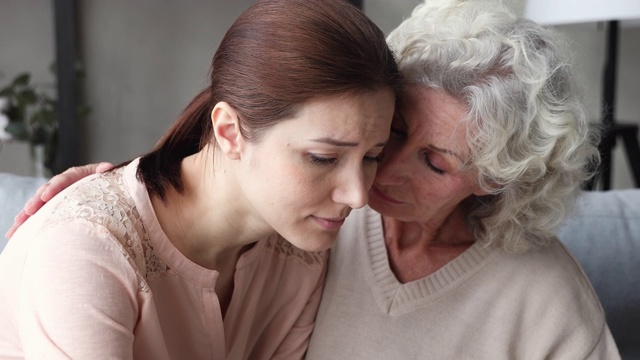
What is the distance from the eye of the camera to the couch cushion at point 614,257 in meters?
1.91

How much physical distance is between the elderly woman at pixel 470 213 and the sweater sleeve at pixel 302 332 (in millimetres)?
20

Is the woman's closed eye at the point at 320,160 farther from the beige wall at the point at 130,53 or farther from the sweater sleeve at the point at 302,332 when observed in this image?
the beige wall at the point at 130,53

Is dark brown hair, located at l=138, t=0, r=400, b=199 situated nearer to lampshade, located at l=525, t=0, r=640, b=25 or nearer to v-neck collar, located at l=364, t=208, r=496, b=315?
v-neck collar, located at l=364, t=208, r=496, b=315

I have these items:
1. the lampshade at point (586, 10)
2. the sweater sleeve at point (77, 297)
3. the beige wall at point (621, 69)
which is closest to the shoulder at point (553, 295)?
the sweater sleeve at point (77, 297)

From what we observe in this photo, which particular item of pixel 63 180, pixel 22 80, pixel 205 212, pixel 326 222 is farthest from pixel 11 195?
pixel 22 80

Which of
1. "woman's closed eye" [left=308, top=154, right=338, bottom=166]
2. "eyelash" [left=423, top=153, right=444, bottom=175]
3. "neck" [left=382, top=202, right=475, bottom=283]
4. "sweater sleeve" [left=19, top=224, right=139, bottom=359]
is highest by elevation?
"woman's closed eye" [left=308, top=154, right=338, bottom=166]

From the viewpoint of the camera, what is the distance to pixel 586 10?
8.85ft

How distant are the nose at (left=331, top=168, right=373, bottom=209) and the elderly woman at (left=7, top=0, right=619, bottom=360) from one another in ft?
0.74

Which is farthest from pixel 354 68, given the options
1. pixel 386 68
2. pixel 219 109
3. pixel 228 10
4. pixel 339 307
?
pixel 228 10

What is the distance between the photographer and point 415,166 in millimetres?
1565

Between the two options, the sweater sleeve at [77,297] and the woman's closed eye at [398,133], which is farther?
the woman's closed eye at [398,133]

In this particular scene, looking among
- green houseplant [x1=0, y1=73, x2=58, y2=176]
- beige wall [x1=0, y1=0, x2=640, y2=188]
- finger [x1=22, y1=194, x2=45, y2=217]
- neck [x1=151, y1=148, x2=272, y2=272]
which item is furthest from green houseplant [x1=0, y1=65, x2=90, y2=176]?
neck [x1=151, y1=148, x2=272, y2=272]

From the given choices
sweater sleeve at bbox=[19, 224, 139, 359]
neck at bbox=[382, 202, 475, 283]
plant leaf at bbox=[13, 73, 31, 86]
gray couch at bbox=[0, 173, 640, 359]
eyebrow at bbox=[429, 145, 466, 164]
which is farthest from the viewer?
plant leaf at bbox=[13, 73, 31, 86]

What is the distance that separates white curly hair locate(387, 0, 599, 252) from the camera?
4.90ft
